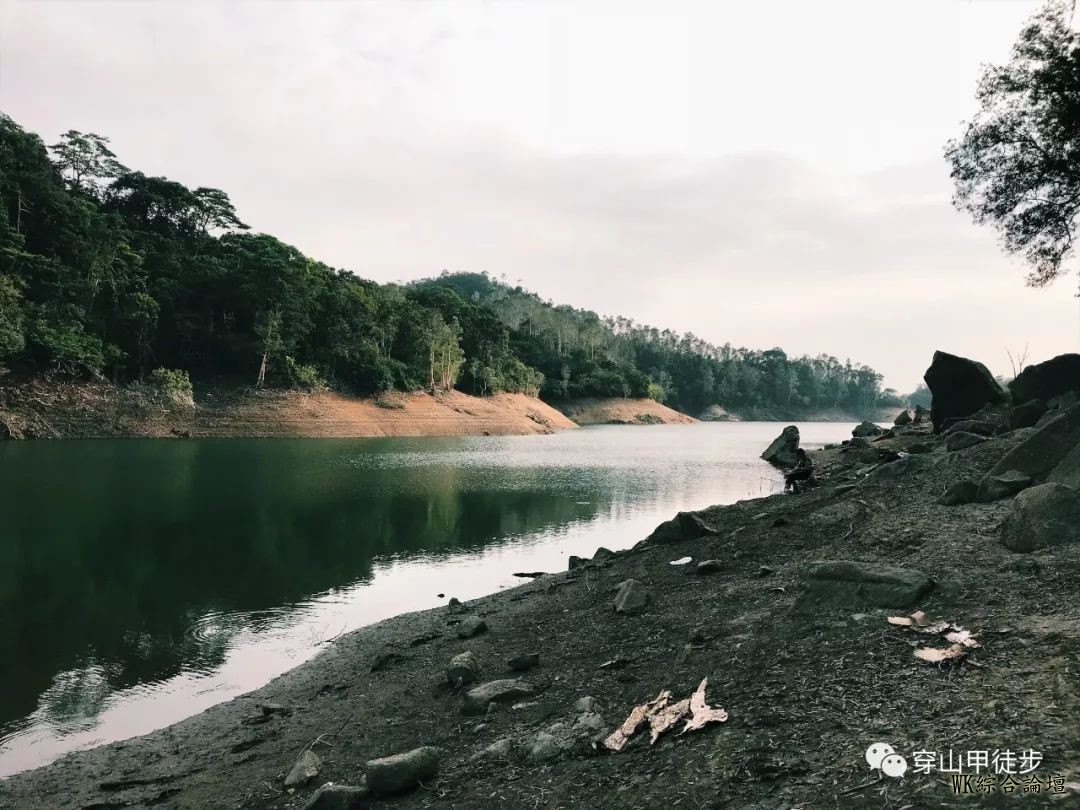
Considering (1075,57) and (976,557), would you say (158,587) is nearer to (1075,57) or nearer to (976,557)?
(976,557)

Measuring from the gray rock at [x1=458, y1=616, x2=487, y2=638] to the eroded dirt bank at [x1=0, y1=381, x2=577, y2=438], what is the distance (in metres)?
56.9

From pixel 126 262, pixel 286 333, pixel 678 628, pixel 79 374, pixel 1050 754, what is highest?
pixel 126 262

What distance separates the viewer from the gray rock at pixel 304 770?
5.72 m

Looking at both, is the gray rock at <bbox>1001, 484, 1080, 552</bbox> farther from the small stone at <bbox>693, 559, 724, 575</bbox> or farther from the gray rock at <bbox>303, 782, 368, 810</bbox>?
the gray rock at <bbox>303, 782, 368, 810</bbox>

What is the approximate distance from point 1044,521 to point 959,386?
23.8 meters

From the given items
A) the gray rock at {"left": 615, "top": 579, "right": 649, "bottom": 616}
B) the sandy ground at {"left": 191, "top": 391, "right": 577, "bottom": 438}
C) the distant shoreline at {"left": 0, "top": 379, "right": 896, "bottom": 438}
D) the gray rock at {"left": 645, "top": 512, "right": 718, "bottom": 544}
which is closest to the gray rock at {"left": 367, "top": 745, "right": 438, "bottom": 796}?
the gray rock at {"left": 615, "top": 579, "right": 649, "bottom": 616}

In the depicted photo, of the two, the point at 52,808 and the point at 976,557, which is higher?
the point at 976,557

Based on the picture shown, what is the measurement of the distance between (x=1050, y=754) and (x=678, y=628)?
4.66m

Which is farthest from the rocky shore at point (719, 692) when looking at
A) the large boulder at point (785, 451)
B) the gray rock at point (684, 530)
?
the large boulder at point (785, 451)

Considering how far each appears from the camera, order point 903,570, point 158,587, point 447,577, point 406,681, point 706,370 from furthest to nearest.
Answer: point 706,370 → point 447,577 → point 158,587 → point 406,681 → point 903,570

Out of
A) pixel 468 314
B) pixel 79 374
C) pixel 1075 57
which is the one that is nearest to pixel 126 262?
pixel 79 374

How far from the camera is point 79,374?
2309 inches

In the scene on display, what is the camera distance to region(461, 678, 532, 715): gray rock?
22.0 ft

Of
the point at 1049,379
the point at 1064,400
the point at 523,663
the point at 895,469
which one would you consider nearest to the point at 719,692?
the point at 523,663
